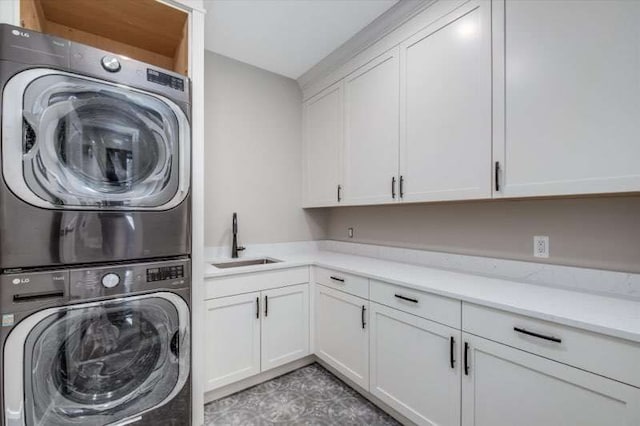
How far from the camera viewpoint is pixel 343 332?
1979mm

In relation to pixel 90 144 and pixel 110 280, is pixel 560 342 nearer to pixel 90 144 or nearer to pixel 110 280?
pixel 110 280

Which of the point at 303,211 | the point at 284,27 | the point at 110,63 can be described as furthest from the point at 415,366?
the point at 284,27

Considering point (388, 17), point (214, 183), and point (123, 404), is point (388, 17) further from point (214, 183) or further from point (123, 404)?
point (123, 404)

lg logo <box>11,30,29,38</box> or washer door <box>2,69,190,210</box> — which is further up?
lg logo <box>11,30,29,38</box>

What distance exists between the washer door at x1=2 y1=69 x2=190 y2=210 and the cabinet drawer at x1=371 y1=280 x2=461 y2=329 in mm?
1273

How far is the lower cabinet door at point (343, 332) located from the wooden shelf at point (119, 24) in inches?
71.1

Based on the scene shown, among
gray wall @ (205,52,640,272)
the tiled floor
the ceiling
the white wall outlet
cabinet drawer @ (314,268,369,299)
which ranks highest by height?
the ceiling

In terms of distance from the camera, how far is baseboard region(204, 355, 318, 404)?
188 cm

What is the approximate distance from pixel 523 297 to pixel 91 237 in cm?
195

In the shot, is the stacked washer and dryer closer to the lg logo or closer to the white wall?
the lg logo

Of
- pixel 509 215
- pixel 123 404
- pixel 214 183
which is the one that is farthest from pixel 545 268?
pixel 214 183

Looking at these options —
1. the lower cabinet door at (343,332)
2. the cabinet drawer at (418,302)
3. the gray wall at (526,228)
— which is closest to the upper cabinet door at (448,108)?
the gray wall at (526,228)

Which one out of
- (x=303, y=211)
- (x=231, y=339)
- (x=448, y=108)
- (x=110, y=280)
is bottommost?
(x=231, y=339)

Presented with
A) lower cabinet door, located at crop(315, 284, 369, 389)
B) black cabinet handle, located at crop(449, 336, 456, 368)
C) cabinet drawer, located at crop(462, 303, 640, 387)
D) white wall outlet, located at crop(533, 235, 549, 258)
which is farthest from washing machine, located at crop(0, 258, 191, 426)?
white wall outlet, located at crop(533, 235, 549, 258)
